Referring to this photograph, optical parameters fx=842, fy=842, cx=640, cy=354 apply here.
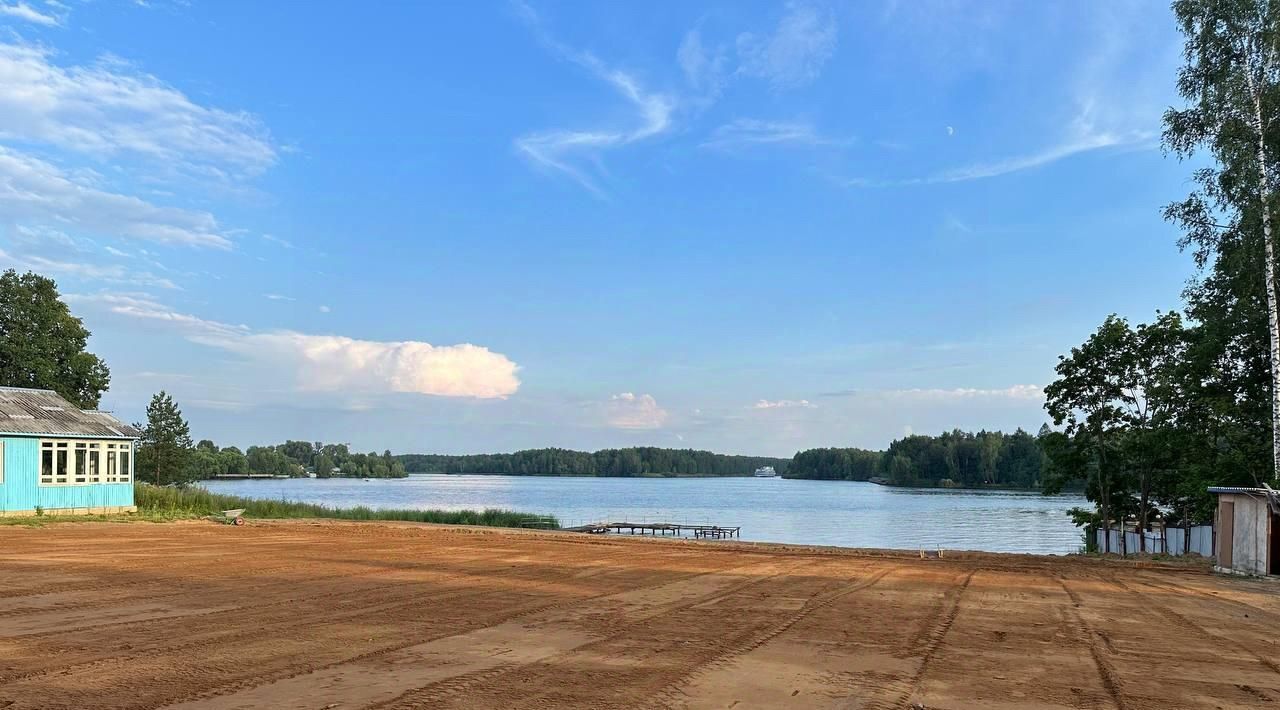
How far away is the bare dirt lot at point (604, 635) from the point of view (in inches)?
251

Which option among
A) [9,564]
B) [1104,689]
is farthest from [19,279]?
[1104,689]

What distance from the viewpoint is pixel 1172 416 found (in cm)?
2541

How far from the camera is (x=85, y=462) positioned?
2858cm

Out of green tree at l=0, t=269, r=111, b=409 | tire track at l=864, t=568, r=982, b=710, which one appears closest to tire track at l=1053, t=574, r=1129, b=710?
tire track at l=864, t=568, r=982, b=710

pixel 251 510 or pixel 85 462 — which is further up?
pixel 85 462

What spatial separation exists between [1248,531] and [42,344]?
4759 centimetres

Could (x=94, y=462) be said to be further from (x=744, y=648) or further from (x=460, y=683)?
(x=744, y=648)

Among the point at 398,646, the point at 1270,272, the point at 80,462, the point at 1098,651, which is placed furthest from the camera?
the point at 80,462

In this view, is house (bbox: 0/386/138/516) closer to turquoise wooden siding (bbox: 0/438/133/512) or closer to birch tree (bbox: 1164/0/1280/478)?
turquoise wooden siding (bbox: 0/438/133/512)

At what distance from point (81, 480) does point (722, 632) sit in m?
27.5

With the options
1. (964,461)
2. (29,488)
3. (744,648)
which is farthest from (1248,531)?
(964,461)

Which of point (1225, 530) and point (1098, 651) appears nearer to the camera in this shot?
point (1098, 651)

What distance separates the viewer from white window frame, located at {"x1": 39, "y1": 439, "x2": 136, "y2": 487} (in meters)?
27.2

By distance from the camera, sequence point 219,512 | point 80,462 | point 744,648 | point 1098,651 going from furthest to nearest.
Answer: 1. point 219,512
2. point 80,462
3. point 1098,651
4. point 744,648
